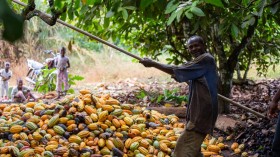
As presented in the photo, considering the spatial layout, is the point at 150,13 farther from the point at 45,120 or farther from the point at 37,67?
the point at 37,67

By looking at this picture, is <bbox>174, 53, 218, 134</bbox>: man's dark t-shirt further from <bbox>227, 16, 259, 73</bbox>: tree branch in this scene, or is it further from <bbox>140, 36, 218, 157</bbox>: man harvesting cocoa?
<bbox>227, 16, 259, 73</bbox>: tree branch

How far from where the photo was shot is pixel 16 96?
5738 millimetres

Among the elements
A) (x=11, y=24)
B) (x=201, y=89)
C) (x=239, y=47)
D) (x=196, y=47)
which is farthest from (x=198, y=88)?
(x=11, y=24)

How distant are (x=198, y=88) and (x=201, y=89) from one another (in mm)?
22

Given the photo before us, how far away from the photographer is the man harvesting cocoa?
8.34 ft

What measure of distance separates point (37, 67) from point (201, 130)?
754 centimetres

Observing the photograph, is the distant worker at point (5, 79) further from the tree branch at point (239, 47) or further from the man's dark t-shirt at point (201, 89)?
the man's dark t-shirt at point (201, 89)

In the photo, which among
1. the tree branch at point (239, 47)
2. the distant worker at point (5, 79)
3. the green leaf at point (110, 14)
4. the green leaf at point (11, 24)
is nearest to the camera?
the green leaf at point (11, 24)

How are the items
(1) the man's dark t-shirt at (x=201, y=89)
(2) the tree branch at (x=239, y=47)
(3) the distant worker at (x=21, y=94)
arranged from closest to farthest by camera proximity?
(1) the man's dark t-shirt at (x=201, y=89), (2) the tree branch at (x=239, y=47), (3) the distant worker at (x=21, y=94)

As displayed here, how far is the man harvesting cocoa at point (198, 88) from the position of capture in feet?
8.34

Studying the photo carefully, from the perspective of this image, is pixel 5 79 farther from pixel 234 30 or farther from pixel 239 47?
pixel 234 30

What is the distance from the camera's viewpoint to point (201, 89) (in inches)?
102

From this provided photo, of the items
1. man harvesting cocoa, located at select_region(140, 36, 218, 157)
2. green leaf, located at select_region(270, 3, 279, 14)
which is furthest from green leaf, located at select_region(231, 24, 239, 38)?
man harvesting cocoa, located at select_region(140, 36, 218, 157)

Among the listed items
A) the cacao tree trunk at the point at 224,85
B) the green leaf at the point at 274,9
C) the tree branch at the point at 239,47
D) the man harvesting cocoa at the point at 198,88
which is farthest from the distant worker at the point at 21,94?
the green leaf at the point at 274,9
